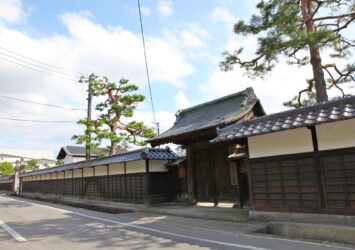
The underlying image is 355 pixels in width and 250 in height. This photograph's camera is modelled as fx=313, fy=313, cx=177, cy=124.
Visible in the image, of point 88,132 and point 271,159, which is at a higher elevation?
point 88,132

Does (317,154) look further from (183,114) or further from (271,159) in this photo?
(183,114)

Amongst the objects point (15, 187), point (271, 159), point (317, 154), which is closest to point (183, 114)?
point (271, 159)

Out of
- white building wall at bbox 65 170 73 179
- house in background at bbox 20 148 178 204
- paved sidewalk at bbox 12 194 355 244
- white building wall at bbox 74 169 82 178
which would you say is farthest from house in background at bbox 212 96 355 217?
white building wall at bbox 65 170 73 179

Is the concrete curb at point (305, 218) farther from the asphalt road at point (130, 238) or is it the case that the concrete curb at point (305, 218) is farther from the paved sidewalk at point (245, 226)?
the asphalt road at point (130, 238)

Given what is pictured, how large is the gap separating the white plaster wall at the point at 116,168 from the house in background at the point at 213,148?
419 centimetres

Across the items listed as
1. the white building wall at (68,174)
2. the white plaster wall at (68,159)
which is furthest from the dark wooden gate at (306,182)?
the white plaster wall at (68,159)

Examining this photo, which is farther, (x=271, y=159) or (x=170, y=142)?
(x=170, y=142)

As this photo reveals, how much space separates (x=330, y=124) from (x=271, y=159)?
242 centimetres

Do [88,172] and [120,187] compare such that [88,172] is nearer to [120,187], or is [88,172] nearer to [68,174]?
[68,174]

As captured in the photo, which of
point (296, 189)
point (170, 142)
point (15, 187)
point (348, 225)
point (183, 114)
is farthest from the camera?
point (15, 187)

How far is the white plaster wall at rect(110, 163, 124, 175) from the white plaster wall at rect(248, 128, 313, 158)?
12.8m

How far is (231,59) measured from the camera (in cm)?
1662

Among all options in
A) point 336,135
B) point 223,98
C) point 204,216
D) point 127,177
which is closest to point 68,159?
point 127,177

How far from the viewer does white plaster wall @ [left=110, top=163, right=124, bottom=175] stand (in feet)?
74.3
